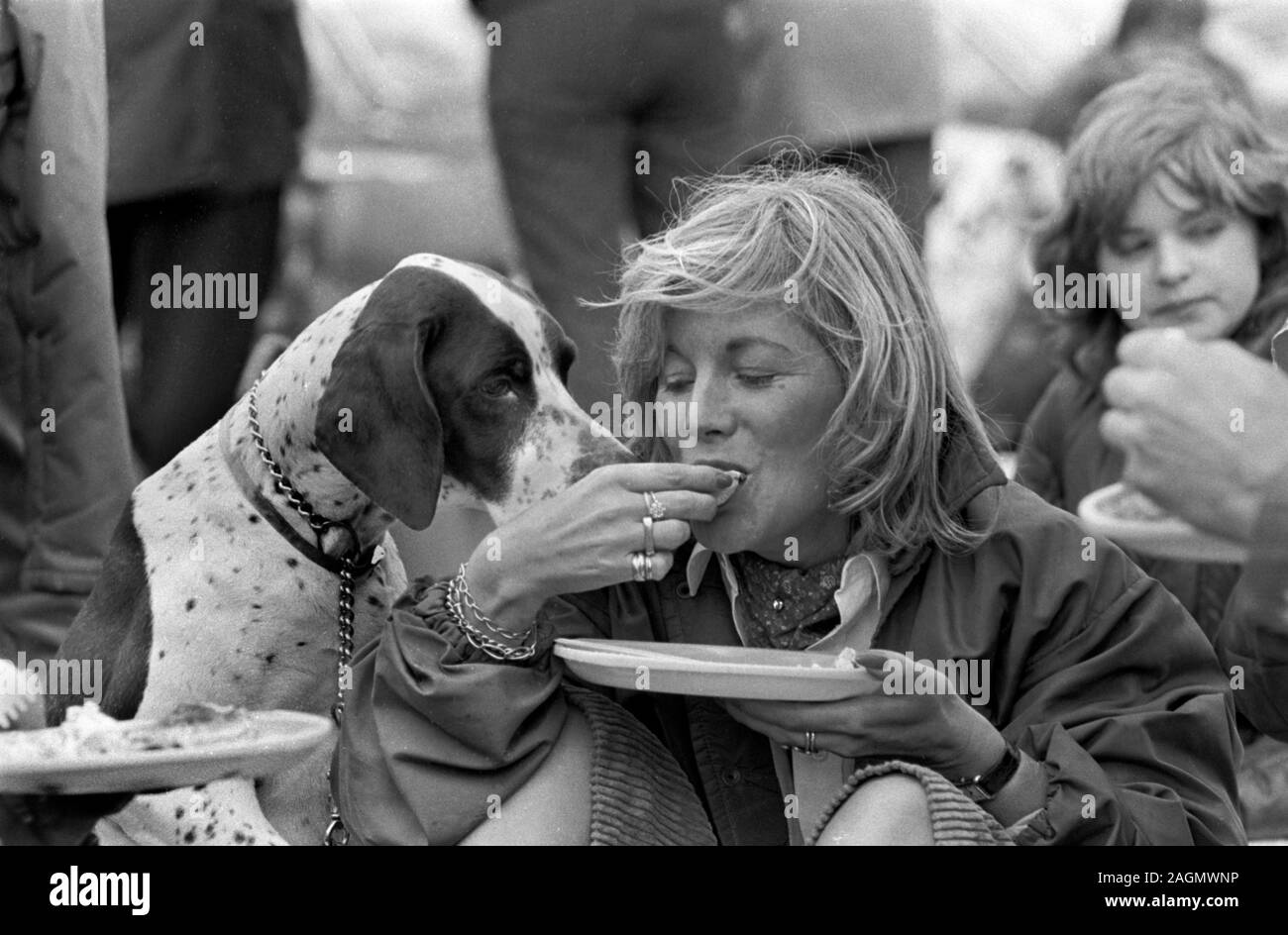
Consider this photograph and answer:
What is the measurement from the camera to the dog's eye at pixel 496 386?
2.52 meters

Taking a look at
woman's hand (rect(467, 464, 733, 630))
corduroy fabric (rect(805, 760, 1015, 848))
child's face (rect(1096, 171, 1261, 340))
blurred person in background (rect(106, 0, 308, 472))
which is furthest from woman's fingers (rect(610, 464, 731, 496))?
child's face (rect(1096, 171, 1261, 340))

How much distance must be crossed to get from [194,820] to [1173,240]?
6.25ft

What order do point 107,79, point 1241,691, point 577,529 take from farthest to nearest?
point 107,79 < point 1241,691 < point 577,529

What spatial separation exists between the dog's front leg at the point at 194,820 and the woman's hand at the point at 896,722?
73 centimetres

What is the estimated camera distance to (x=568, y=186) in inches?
121

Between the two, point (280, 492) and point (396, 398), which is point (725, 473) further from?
point (280, 492)

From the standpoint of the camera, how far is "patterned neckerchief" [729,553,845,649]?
2.48 meters

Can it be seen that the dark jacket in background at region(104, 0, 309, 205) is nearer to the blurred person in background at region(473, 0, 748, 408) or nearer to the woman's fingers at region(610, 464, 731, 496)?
the blurred person in background at region(473, 0, 748, 408)

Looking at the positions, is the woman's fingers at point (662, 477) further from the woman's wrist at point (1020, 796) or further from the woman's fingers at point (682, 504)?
the woman's wrist at point (1020, 796)

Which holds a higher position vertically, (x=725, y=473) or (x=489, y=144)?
(x=489, y=144)

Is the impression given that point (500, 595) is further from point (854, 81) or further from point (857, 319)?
point (854, 81)

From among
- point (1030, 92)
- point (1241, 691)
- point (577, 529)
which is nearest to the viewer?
point (577, 529)

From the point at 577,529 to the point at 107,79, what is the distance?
128 cm

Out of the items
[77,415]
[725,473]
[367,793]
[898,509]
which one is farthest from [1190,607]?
[77,415]
